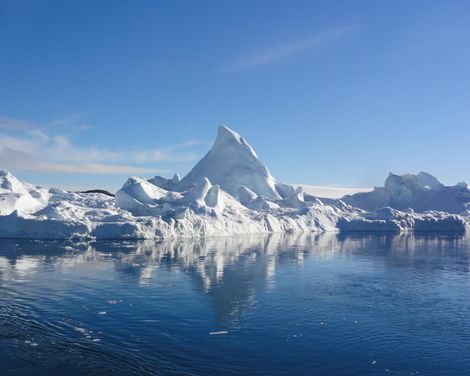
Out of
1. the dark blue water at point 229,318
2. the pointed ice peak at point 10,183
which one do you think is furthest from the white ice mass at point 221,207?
the dark blue water at point 229,318

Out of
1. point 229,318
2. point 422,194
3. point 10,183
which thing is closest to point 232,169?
point 422,194

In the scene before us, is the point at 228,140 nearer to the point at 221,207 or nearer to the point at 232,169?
the point at 232,169

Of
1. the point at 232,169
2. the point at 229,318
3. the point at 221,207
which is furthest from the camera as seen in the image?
the point at 232,169

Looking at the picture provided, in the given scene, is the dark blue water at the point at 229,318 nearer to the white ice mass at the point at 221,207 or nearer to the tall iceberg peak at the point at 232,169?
the white ice mass at the point at 221,207

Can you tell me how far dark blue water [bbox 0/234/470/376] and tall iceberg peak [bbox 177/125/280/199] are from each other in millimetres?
52975

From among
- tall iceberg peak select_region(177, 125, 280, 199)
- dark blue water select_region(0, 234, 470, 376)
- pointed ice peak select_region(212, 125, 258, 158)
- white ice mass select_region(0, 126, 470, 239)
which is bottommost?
dark blue water select_region(0, 234, 470, 376)

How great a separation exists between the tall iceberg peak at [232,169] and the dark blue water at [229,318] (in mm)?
52975

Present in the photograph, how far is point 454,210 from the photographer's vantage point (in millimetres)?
85562

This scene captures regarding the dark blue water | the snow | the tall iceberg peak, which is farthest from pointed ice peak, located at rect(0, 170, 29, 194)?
the snow

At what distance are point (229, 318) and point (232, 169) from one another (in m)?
Answer: 67.6

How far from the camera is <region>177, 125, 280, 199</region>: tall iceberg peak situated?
80062mm

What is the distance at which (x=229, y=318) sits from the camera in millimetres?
14531

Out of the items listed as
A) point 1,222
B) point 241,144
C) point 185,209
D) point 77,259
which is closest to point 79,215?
point 1,222

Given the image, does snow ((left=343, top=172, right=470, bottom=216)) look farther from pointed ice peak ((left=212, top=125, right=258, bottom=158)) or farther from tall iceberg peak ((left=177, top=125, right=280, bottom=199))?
pointed ice peak ((left=212, top=125, right=258, bottom=158))
